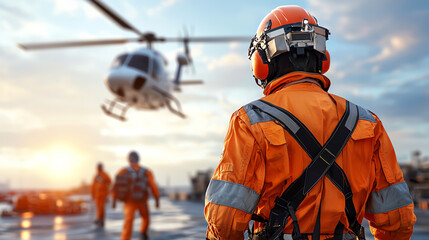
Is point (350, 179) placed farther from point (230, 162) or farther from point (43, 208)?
point (43, 208)

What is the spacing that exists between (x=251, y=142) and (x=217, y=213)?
14.0 inches

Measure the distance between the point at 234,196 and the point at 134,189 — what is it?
21.6ft

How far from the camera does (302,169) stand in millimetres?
1804

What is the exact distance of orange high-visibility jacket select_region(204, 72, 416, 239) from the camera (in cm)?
171

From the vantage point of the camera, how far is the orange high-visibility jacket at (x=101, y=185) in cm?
1174

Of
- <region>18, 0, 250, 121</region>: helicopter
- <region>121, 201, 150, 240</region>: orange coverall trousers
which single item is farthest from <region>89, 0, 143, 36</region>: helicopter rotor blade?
<region>121, 201, 150, 240</region>: orange coverall trousers

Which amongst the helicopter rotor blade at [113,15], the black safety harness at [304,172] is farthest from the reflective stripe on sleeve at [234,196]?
the helicopter rotor blade at [113,15]

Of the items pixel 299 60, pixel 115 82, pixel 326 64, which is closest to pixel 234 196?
pixel 299 60

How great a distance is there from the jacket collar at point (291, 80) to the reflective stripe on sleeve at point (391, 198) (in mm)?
642

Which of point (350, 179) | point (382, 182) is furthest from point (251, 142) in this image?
point (382, 182)

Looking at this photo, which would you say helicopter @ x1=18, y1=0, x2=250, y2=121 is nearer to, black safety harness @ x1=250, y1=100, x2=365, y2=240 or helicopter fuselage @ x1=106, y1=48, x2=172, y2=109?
helicopter fuselage @ x1=106, y1=48, x2=172, y2=109

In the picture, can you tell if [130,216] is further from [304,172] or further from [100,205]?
[304,172]

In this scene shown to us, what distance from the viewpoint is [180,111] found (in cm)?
1902

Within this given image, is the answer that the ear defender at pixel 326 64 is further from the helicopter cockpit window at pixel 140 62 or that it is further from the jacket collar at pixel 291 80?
the helicopter cockpit window at pixel 140 62
